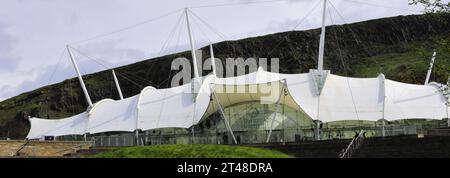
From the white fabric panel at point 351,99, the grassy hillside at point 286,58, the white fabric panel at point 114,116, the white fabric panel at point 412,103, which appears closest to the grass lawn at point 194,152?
the white fabric panel at point 351,99

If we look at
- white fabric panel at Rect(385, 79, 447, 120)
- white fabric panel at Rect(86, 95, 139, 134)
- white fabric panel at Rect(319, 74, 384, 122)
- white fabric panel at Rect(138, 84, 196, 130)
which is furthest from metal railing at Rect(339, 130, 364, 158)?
white fabric panel at Rect(86, 95, 139, 134)

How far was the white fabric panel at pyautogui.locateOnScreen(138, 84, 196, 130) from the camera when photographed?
51000 millimetres

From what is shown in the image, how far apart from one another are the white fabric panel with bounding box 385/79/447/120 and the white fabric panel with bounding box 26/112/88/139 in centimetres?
2760

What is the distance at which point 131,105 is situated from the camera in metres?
56.7

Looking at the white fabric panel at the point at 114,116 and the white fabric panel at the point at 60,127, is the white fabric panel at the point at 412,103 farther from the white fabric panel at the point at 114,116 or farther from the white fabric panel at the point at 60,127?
the white fabric panel at the point at 60,127

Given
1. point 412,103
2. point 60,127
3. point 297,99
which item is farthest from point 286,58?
point 297,99

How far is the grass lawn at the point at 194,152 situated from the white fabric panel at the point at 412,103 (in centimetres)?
3492

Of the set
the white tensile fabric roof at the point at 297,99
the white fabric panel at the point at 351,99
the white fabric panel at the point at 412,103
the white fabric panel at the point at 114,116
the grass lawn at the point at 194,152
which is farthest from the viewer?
the white fabric panel at the point at 114,116

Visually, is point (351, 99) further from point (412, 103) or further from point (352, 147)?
point (352, 147)

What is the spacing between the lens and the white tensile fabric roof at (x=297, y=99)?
47.9 metres

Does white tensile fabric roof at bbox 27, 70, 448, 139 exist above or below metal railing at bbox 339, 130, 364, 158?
above

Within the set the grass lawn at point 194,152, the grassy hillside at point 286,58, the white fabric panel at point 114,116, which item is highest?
the grassy hillside at point 286,58

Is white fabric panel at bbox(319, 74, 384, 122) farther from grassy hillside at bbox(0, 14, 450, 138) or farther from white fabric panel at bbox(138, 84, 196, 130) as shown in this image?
grassy hillside at bbox(0, 14, 450, 138)
